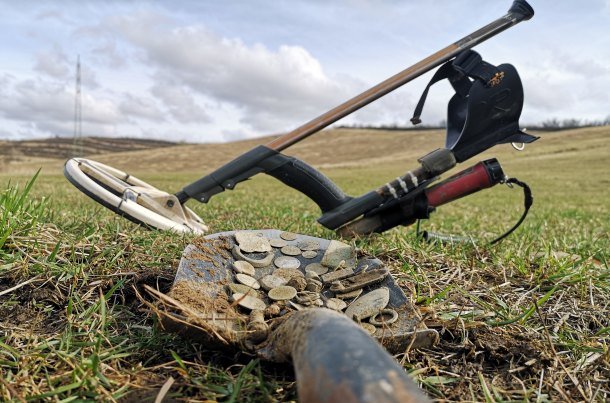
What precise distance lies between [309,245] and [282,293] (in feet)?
2.02

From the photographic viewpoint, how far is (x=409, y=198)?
3.48m

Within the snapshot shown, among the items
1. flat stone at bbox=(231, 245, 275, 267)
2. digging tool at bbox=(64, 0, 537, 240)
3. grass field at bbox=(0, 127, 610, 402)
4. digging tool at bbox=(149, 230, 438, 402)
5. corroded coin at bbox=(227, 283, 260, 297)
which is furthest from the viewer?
digging tool at bbox=(64, 0, 537, 240)

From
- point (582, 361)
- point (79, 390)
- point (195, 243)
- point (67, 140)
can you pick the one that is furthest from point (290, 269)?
point (67, 140)

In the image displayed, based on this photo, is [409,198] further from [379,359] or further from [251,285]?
[379,359]

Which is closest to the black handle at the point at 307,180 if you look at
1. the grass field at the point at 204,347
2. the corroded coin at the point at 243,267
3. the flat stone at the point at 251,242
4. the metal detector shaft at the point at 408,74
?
the metal detector shaft at the point at 408,74

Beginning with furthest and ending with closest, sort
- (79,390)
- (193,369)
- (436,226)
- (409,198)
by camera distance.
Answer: (436,226), (409,198), (193,369), (79,390)

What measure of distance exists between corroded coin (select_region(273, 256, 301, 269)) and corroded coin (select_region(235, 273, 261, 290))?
23 cm

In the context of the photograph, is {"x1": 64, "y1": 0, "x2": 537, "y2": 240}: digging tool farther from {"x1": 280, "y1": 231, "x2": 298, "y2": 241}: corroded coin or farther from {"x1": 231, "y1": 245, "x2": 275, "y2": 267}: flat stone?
{"x1": 231, "y1": 245, "x2": 275, "y2": 267}: flat stone

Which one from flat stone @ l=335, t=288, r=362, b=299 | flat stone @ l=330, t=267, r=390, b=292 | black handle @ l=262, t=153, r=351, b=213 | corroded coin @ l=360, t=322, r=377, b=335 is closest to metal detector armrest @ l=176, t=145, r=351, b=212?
black handle @ l=262, t=153, r=351, b=213

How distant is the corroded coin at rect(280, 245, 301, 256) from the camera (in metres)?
2.66

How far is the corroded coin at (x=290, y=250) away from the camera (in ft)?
8.74

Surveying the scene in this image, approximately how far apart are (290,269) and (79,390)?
115 centimetres

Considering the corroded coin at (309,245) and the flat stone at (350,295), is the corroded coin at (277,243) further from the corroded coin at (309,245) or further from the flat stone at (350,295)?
the flat stone at (350,295)

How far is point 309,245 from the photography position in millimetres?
2744
